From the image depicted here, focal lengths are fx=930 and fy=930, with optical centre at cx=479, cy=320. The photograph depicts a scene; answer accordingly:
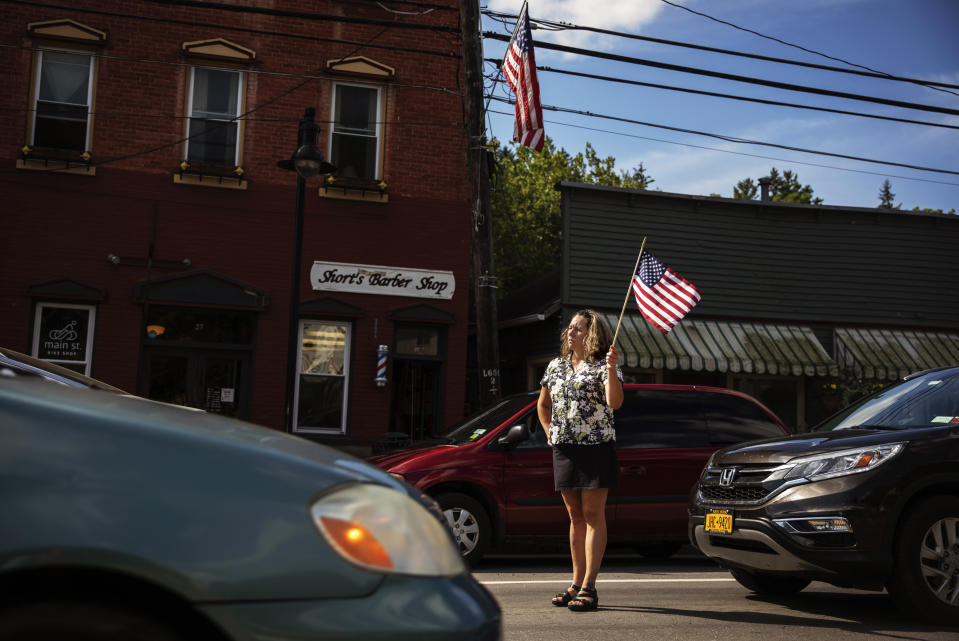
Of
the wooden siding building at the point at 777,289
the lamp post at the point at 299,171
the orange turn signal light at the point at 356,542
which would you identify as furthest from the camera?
the wooden siding building at the point at 777,289

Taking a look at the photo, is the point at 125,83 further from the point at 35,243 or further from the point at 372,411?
the point at 372,411

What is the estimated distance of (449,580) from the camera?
2211 millimetres

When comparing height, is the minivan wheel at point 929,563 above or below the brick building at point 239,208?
below

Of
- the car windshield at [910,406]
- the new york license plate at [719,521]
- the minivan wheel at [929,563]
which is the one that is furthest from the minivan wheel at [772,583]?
the minivan wheel at [929,563]

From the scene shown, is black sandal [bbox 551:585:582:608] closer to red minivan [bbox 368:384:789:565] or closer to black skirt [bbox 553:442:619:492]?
black skirt [bbox 553:442:619:492]

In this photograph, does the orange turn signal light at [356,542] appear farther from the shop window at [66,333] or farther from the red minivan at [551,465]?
the shop window at [66,333]

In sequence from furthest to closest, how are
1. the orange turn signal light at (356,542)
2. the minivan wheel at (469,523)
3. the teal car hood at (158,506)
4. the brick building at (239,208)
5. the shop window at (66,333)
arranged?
1. the brick building at (239,208)
2. the shop window at (66,333)
3. the minivan wheel at (469,523)
4. the orange turn signal light at (356,542)
5. the teal car hood at (158,506)

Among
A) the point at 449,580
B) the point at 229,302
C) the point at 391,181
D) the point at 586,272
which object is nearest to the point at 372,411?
the point at 229,302

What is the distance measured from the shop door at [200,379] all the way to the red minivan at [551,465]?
269 inches

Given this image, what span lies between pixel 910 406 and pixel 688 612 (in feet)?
6.92

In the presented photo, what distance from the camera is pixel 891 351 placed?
61.0 ft

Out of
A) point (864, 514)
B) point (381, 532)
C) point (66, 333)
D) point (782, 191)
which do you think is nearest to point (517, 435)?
point (864, 514)

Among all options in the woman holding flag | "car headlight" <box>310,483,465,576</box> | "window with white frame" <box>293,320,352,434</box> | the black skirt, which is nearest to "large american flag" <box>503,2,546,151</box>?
"window with white frame" <box>293,320,352,434</box>

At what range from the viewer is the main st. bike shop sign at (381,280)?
1555 cm
